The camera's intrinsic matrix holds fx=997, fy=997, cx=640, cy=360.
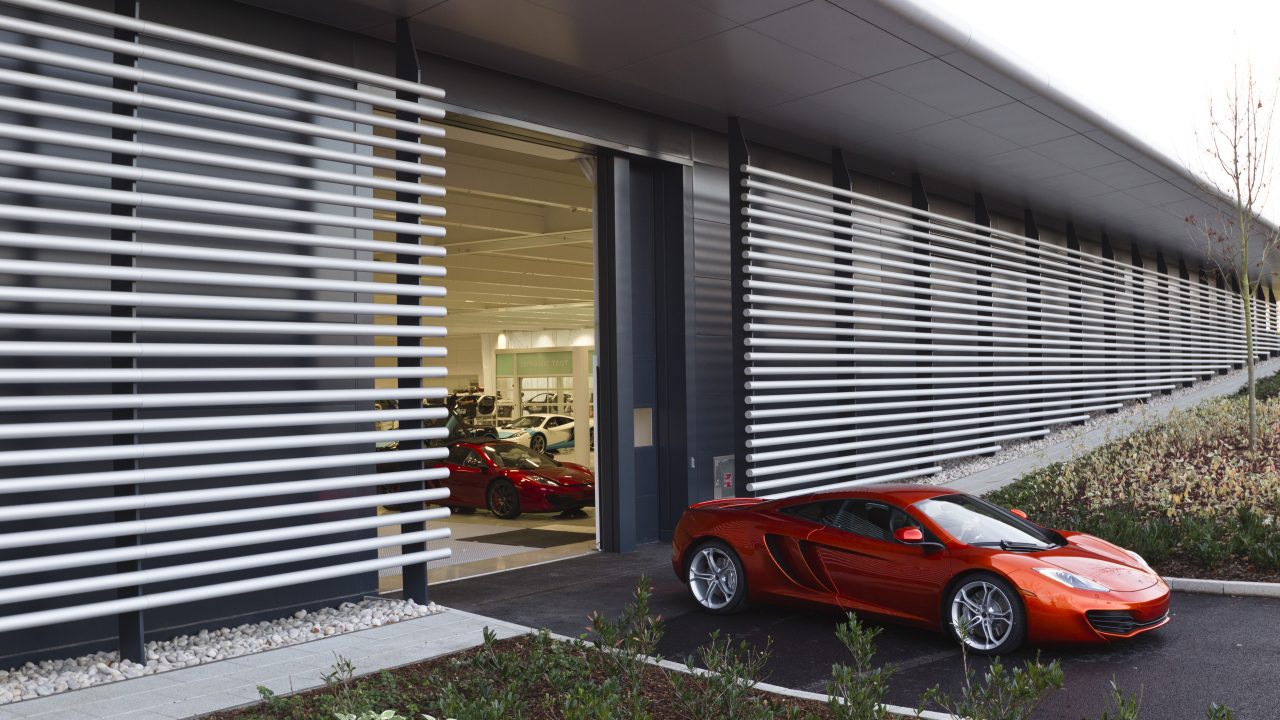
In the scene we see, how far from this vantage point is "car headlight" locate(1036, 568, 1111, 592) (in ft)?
23.4

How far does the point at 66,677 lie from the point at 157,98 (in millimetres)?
4107

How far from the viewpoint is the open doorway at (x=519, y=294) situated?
12180 millimetres

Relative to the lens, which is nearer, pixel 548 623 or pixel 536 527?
pixel 548 623

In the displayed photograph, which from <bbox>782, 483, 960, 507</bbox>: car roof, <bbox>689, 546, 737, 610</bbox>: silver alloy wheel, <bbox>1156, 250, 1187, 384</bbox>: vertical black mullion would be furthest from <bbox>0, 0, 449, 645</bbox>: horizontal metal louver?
<bbox>1156, 250, 1187, 384</bbox>: vertical black mullion

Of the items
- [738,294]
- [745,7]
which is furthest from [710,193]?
[745,7]

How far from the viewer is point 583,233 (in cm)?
1834

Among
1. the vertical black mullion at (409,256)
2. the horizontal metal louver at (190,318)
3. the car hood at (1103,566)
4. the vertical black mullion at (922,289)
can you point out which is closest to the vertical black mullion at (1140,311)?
the vertical black mullion at (922,289)

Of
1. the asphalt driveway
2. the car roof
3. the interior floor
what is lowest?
the interior floor

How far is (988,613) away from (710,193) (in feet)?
24.9

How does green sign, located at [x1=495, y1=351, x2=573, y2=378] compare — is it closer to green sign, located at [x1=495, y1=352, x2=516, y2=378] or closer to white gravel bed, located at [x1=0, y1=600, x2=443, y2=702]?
green sign, located at [x1=495, y1=352, x2=516, y2=378]

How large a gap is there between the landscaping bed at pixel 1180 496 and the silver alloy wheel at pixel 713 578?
4.30m

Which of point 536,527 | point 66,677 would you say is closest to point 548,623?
point 66,677

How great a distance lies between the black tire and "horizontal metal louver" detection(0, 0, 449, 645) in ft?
21.5

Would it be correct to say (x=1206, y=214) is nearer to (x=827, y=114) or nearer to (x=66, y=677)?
(x=827, y=114)
